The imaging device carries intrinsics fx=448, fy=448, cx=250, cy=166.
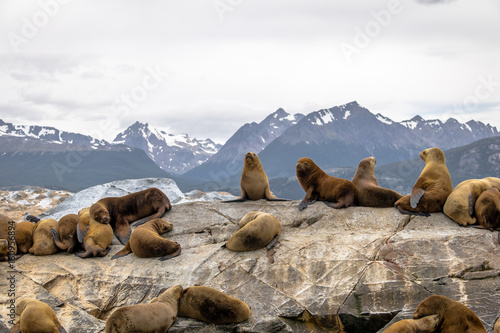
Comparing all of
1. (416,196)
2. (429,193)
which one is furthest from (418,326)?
(429,193)

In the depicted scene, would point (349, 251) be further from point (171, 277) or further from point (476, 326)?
point (171, 277)

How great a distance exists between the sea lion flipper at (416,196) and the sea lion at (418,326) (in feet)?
14.2

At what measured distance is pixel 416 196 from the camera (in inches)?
396

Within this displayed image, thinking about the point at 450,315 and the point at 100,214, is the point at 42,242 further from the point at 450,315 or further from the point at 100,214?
the point at 450,315

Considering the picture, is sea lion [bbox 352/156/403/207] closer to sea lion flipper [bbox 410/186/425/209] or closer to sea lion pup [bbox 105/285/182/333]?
sea lion flipper [bbox 410/186/425/209]

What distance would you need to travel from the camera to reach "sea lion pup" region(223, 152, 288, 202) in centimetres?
1234

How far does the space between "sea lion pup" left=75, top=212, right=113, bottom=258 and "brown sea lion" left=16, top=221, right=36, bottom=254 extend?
1.04 m

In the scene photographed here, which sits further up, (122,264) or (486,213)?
(486,213)

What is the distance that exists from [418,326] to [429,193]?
492 centimetres

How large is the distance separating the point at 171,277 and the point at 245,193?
14.8 feet

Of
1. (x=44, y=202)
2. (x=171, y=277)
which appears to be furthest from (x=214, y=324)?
(x=44, y=202)

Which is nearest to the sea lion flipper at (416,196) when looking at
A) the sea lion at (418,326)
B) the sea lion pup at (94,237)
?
the sea lion at (418,326)

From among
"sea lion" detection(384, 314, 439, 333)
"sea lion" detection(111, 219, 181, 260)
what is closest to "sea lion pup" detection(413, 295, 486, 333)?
"sea lion" detection(384, 314, 439, 333)

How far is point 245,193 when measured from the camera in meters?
12.4
